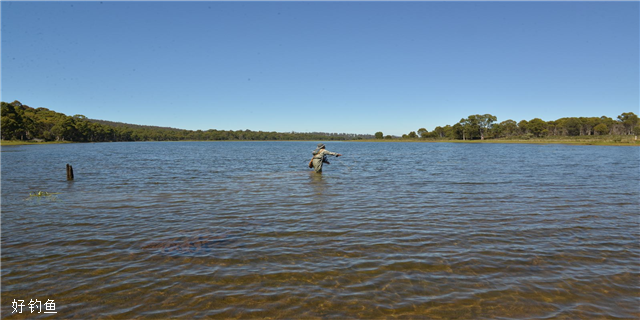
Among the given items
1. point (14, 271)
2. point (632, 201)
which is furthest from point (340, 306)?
point (632, 201)

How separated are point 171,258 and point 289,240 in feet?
10.1

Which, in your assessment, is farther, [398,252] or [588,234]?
[588,234]

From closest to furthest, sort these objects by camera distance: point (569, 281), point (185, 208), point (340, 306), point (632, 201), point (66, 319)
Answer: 1. point (66, 319)
2. point (340, 306)
3. point (569, 281)
4. point (185, 208)
5. point (632, 201)

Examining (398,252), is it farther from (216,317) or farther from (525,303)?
(216,317)

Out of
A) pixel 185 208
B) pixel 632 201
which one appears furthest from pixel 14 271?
pixel 632 201

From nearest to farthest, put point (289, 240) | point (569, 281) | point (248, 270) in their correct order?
point (569, 281) → point (248, 270) → point (289, 240)

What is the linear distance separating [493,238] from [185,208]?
1161cm

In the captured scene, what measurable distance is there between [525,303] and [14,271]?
1048 centimetres

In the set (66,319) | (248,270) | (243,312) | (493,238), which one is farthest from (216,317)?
(493,238)

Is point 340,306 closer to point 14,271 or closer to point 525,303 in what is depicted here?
point 525,303

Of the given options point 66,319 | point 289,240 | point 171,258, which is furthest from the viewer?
point 289,240

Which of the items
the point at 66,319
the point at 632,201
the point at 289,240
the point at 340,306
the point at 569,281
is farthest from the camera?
the point at 632,201

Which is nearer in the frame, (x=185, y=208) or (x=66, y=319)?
(x=66, y=319)

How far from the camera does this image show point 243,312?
5.83m
